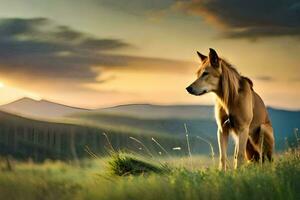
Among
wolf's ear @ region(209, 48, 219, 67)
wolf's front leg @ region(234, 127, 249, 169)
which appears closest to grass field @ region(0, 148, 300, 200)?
wolf's front leg @ region(234, 127, 249, 169)

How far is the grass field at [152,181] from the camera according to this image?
348 cm

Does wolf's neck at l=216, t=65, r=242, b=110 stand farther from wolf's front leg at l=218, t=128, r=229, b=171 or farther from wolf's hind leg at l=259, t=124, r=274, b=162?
wolf's hind leg at l=259, t=124, r=274, b=162

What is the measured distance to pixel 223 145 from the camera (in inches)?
175

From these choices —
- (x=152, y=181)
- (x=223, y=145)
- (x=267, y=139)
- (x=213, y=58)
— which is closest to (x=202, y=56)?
(x=213, y=58)

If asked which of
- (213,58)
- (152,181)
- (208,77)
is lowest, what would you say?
(152,181)

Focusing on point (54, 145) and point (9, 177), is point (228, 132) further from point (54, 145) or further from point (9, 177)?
point (9, 177)

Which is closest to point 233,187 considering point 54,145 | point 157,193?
point 157,193

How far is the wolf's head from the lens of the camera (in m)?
4.33

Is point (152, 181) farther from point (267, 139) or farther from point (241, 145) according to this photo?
point (267, 139)

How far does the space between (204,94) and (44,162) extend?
99 centimetres

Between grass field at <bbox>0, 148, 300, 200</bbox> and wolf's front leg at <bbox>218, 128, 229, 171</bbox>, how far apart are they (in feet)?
0.83

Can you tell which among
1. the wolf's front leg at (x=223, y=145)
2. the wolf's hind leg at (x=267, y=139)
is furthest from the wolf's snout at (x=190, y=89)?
the wolf's hind leg at (x=267, y=139)

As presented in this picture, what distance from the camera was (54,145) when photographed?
450cm

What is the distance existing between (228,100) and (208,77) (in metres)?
0.20
